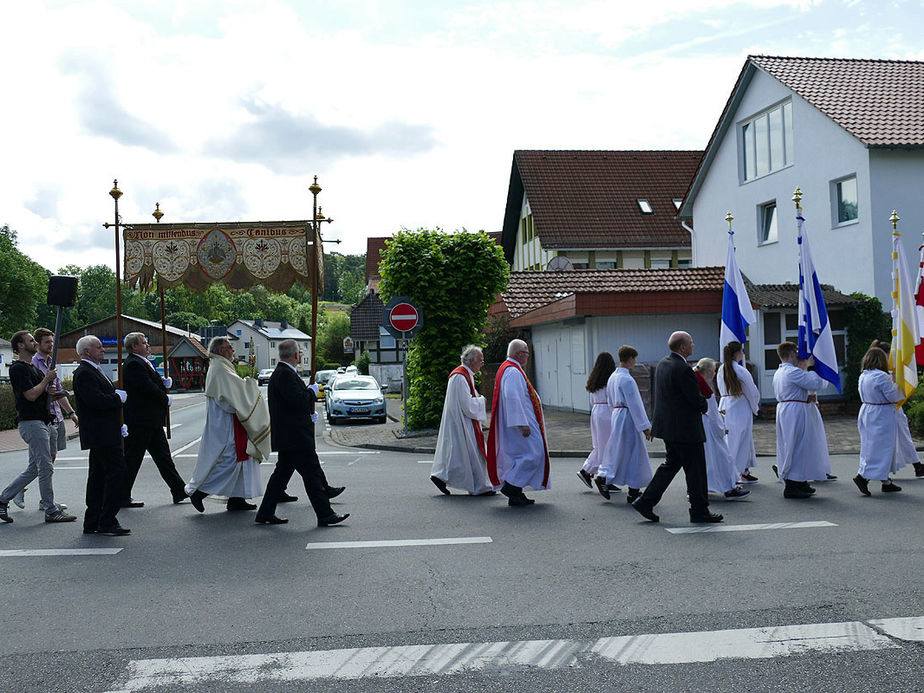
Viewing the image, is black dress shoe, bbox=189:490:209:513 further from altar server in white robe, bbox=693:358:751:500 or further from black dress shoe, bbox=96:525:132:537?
altar server in white robe, bbox=693:358:751:500

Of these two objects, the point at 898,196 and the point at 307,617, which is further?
the point at 898,196

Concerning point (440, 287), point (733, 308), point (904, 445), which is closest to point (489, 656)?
point (904, 445)

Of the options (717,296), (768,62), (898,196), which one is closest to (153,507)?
(717,296)

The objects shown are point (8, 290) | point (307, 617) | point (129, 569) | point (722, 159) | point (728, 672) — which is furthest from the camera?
point (8, 290)

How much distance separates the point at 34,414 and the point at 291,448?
259cm

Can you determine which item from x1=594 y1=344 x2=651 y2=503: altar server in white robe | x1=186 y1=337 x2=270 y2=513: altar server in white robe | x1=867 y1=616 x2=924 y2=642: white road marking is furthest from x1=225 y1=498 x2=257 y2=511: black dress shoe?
x1=867 y1=616 x2=924 y2=642: white road marking

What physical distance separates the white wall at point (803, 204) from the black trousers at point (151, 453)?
17089 millimetres

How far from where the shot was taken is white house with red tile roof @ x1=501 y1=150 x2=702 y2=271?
38.1 metres

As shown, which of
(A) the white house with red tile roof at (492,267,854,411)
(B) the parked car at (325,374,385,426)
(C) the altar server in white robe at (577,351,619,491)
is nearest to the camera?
(C) the altar server in white robe at (577,351,619,491)

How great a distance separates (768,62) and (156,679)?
26.0 metres

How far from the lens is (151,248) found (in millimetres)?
13586

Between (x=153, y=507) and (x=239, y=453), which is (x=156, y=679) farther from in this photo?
(x=153, y=507)

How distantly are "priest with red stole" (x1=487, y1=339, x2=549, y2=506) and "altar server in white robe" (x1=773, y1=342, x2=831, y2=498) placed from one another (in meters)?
2.72

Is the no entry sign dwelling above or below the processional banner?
below
